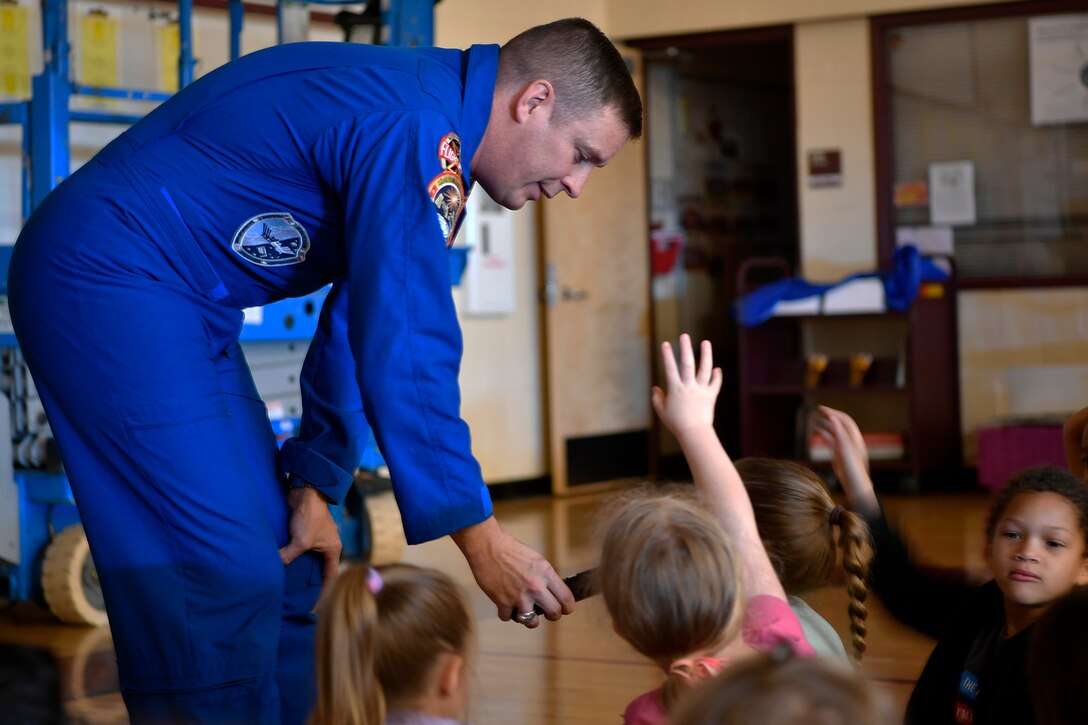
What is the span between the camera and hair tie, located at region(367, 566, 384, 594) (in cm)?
129

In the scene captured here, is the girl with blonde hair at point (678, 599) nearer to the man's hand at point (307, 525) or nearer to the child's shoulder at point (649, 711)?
the child's shoulder at point (649, 711)

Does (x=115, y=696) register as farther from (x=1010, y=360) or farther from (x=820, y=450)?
(x=1010, y=360)

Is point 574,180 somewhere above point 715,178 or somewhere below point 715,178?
below

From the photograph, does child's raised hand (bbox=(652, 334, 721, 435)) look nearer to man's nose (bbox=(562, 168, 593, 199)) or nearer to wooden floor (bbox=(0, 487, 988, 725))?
man's nose (bbox=(562, 168, 593, 199))

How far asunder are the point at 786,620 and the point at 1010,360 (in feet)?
18.7

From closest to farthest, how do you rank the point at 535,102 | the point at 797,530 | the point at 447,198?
1. the point at 447,198
2. the point at 535,102
3. the point at 797,530

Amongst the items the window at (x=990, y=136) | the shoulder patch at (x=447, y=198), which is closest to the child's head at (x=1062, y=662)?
the shoulder patch at (x=447, y=198)

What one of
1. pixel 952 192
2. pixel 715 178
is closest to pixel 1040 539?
pixel 952 192

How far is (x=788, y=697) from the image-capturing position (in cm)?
84

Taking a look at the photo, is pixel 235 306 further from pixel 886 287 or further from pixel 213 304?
pixel 886 287

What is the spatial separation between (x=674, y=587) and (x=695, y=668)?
0.09m

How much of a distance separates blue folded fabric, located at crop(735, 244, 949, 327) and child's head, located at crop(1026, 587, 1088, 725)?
546cm

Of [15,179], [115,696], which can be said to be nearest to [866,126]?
[15,179]

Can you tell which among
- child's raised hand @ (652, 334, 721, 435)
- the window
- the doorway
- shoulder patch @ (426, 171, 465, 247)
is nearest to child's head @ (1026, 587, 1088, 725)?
child's raised hand @ (652, 334, 721, 435)
